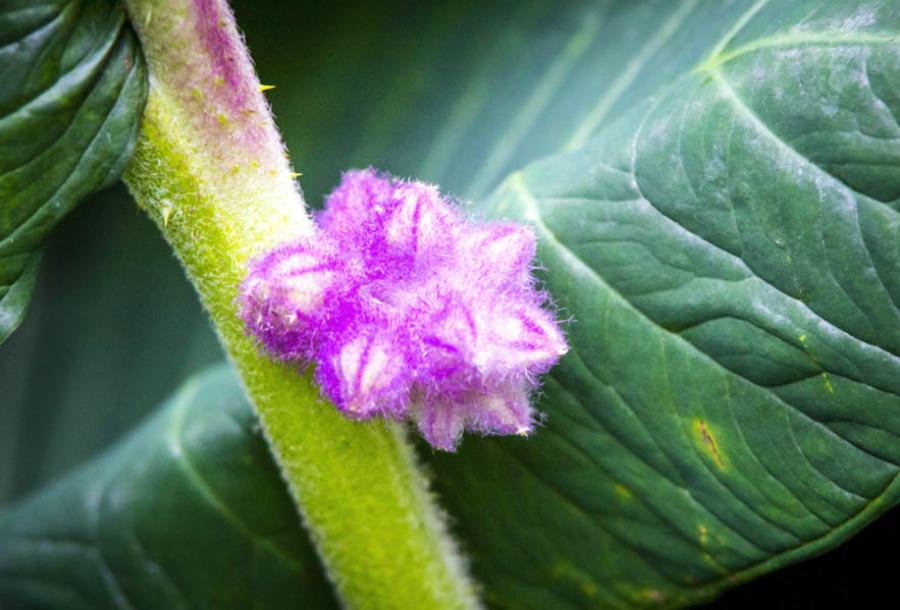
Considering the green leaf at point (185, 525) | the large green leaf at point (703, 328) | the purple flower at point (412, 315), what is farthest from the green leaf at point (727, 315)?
the green leaf at point (185, 525)

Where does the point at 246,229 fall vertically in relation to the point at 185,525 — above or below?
above

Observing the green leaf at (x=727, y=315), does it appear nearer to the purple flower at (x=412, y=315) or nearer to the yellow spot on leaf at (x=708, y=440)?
the yellow spot on leaf at (x=708, y=440)

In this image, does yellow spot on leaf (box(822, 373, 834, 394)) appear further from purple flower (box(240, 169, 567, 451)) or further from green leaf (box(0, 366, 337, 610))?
green leaf (box(0, 366, 337, 610))

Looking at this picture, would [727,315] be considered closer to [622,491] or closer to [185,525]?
[622,491]

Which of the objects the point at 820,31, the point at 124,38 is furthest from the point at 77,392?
the point at 820,31

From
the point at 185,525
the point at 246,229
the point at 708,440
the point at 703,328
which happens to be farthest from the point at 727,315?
the point at 185,525

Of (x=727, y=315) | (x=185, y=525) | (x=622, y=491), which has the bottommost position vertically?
(x=185, y=525)

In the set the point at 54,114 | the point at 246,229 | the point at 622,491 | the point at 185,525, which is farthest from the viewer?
the point at 185,525

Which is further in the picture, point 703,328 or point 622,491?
point 622,491
